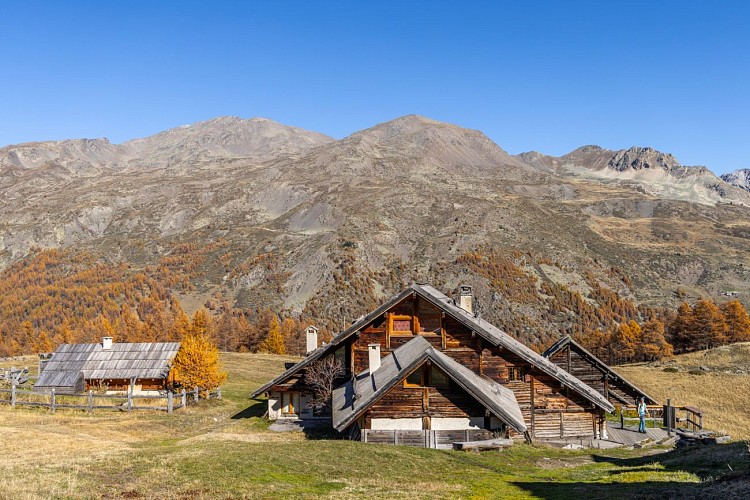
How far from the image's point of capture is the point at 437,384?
28500mm

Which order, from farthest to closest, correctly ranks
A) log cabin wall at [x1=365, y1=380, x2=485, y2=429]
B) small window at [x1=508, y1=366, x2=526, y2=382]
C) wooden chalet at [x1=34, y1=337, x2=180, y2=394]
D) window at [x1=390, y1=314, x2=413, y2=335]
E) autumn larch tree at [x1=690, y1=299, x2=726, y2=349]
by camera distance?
autumn larch tree at [x1=690, y1=299, x2=726, y2=349], wooden chalet at [x1=34, y1=337, x2=180, y2=394], window at [x1=390, y1=314, x2=413, y2=335], small window at [x1=508, y1=366, x2=526, y2=382], log cabin wall at [x1=365, y1=380, x2=485, y2=429]

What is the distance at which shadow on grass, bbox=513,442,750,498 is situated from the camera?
14.9 meters

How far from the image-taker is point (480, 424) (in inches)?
1101

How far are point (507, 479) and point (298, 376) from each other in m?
19.0

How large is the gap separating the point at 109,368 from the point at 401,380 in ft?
98.2

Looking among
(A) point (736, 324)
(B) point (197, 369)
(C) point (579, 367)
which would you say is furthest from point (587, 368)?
(A) point (736, 324)

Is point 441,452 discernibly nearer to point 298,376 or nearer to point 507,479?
point 507,479

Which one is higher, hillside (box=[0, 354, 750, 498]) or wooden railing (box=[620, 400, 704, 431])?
hillside (box=[0, 354, 750, 498])

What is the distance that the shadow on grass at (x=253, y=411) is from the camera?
128 feet

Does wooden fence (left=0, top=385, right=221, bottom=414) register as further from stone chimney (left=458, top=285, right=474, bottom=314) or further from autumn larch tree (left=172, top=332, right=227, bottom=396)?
stone chimney (left=458, top=285, right=474, bottom=314)

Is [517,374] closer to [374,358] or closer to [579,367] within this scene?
[374,358]

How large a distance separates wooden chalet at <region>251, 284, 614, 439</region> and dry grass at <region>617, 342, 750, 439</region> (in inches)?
507

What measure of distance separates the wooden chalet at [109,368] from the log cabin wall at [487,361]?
65.5 ft

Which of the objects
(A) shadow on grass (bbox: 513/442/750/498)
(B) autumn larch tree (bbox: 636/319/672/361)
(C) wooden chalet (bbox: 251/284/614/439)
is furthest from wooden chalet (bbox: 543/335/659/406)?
(B) autumn larch tree (bbox: 636/319/672/361)
